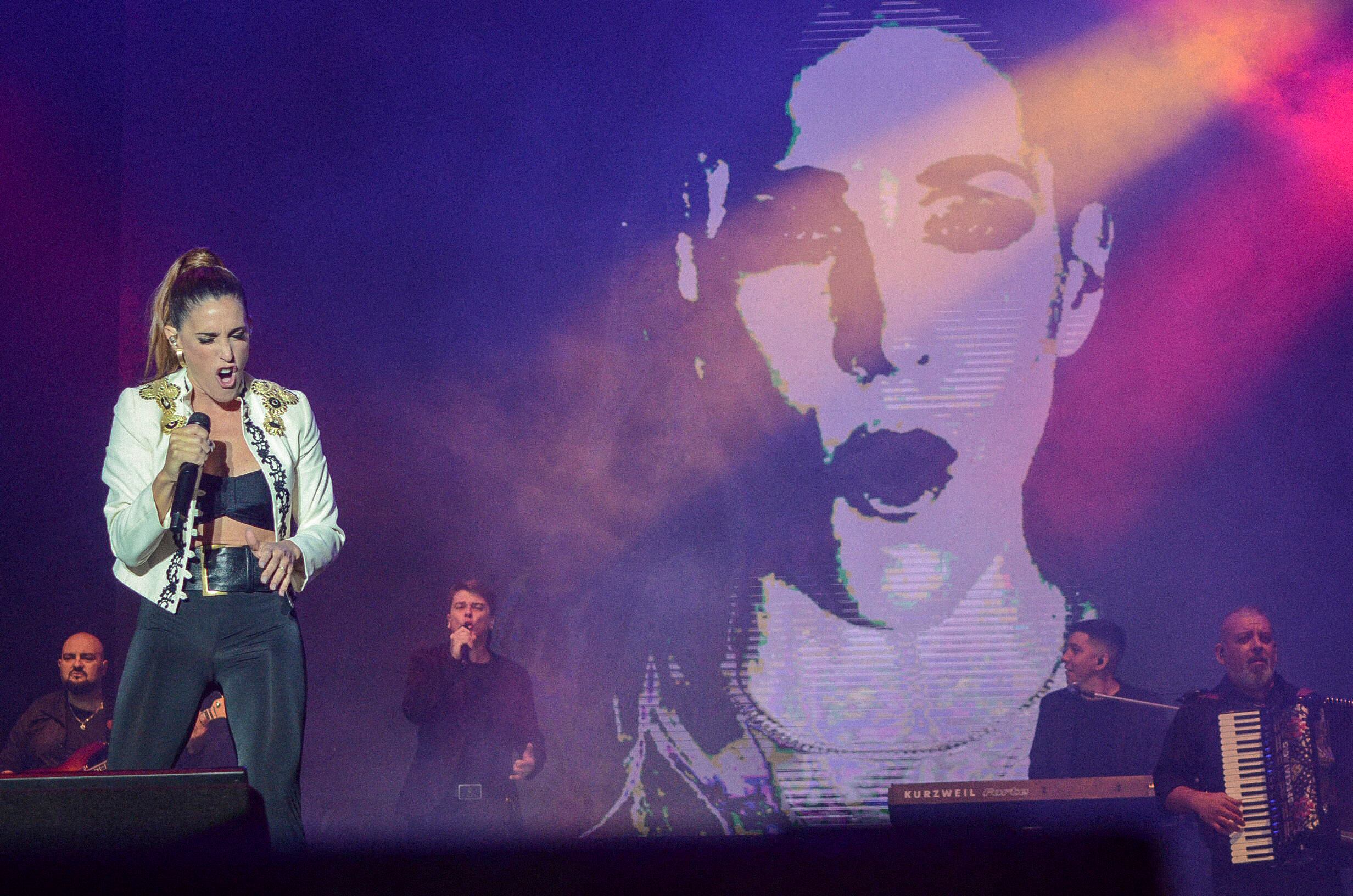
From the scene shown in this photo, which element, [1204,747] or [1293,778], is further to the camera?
[1204,747]

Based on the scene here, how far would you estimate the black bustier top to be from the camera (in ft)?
6.98

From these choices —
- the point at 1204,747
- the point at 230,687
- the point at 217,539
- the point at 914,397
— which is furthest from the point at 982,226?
the point at 230,687

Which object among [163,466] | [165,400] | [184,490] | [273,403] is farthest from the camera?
[273,403]

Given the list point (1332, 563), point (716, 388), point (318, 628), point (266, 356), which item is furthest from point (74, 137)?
point (1332, 563)

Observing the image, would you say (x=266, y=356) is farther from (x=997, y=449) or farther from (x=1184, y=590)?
(x=1184, y=590)

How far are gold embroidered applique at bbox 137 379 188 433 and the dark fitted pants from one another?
1.04 ft

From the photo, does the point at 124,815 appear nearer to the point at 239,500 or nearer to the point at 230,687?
the point at 230,687

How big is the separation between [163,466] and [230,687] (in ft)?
1.31

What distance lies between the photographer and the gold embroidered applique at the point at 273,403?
7.38 ft

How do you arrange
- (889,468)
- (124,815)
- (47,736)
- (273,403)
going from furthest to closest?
(889,468) → (47,736) → (273,403) → (124,815)

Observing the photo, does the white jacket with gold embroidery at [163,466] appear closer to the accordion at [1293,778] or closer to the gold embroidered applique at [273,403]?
the gold embroidered applique at [273,403]

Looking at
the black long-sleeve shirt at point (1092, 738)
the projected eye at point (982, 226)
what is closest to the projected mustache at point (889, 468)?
the projected eye at point (982, 226)

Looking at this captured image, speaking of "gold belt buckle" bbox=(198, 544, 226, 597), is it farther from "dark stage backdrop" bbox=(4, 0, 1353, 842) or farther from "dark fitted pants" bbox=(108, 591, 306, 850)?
"dark stage backdrop" bbox=(4, 0, 1353, 842)

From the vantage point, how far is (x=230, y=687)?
2.03 m
